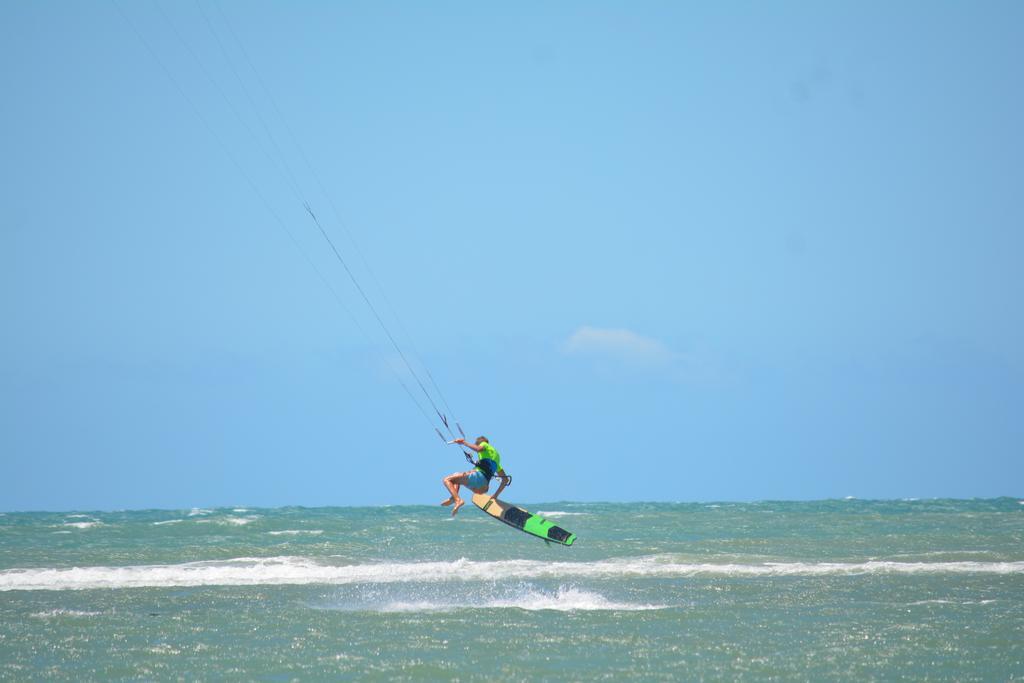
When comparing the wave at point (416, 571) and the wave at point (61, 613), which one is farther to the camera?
the wave at point (416, 571)

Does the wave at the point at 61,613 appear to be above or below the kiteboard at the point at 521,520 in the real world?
below

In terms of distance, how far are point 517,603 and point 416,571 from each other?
674cm

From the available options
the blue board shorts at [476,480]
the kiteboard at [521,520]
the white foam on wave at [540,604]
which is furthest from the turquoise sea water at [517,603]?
the blue board shorts at [476,480]

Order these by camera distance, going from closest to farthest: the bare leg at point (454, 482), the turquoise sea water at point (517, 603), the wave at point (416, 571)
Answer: the turquoise sea water at point (517, 603) → the bare leg at point (454, 482) → the wave at point (416, 571)

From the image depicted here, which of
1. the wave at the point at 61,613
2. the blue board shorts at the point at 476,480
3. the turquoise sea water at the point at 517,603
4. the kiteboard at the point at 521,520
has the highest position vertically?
the blue board shorts at the point at 476,480

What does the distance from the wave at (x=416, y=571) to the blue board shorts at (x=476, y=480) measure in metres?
4.82

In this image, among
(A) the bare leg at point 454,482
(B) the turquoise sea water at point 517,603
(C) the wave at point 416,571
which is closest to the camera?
(B) the turquoise sea water at point 517,603

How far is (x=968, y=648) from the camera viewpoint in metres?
15.3

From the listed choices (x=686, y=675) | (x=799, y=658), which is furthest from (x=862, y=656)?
(x=686, y=675)

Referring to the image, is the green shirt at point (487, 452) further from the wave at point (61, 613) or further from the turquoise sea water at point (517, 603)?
the wave at point (61, 613)

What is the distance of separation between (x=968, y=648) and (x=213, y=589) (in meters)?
14.0

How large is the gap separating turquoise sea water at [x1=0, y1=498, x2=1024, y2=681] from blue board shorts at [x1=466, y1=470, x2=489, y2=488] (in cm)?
204

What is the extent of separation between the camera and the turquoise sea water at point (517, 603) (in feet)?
48.6

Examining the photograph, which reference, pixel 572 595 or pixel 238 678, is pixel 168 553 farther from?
pixel 238 678
